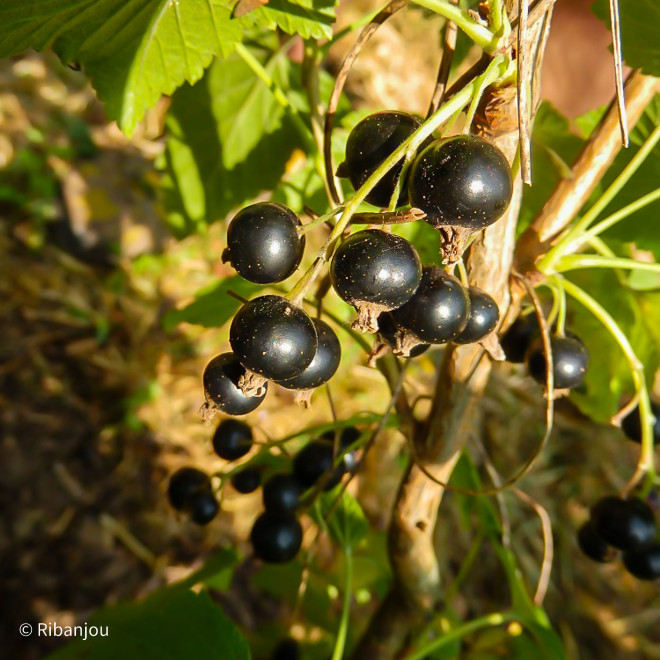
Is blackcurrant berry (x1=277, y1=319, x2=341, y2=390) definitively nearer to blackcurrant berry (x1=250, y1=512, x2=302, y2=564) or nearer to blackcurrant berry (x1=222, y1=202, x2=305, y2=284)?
blackcurrant berry (x1=222, y1=202, x2=305, y2=284)

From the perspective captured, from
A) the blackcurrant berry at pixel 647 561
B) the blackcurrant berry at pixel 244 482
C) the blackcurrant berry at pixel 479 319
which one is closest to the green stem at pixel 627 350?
the blackcurrant berry at pixel 479 319

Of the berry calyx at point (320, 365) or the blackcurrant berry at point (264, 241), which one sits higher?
the blackcurrant berry at point (264, 241)

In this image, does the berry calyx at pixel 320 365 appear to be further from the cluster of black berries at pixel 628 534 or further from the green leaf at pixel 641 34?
the cluster of black berries at pixel 628 534

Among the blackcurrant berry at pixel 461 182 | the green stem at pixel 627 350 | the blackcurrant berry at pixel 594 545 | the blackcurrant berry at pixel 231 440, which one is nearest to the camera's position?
the blackcurrant berry at pixel 461 182

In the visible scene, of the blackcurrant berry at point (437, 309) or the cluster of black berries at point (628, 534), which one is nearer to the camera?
the blackcurrant berry at point (437, 309)

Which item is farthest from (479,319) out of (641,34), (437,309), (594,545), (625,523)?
(594,545)

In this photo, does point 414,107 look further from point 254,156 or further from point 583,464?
point 254,156
